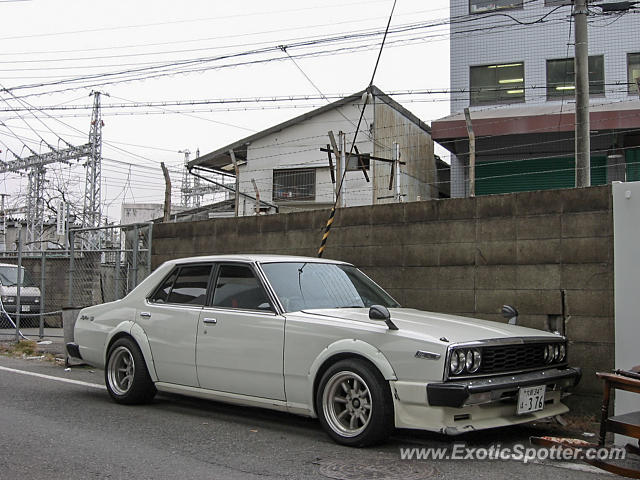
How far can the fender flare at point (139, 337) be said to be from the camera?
249 inches

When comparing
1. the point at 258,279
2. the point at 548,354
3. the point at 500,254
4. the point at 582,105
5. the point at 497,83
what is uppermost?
the point at 497,83

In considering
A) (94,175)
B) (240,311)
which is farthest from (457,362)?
(94,175)

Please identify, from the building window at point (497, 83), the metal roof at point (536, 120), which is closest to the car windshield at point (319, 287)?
the metal roof at point (536, 120)

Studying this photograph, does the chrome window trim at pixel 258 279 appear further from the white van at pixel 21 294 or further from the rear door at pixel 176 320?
the white van at pixel 21 294

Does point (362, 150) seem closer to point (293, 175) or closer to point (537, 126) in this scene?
point (293, 175)

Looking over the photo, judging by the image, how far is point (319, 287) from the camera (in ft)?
19.2

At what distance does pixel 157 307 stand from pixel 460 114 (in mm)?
13943

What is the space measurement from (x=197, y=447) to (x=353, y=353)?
134 cm

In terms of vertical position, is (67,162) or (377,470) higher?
(67,162)

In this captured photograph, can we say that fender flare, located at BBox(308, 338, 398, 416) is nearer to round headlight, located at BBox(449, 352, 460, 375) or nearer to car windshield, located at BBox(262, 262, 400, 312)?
round headlight, located at BBox(449, 352, 460, 375)

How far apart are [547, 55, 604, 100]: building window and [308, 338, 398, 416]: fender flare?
16.3 m

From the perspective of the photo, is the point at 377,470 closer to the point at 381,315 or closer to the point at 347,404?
the point at 347,404

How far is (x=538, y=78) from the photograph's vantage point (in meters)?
19.1

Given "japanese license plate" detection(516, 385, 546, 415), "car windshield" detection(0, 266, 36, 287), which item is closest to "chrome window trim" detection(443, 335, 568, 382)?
"japanese license plate" detection(516, 385, 546, 415)
